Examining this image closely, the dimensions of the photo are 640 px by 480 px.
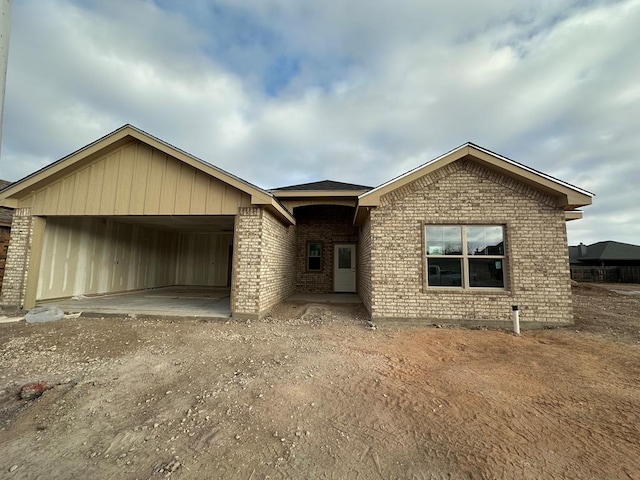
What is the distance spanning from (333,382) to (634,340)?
6418mm

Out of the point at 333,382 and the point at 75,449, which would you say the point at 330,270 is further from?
the point at 75,449

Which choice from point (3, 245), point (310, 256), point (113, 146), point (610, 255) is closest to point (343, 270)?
point (310, 256)

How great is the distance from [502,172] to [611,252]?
34.7 meters

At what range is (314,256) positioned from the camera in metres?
12.3

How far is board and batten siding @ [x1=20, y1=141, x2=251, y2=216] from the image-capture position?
7.18 meters

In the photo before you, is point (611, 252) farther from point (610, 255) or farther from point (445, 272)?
point (445, 272)

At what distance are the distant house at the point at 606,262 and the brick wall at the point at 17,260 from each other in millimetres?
34634

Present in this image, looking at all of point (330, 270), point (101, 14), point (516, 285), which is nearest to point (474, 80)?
point (516, 285)

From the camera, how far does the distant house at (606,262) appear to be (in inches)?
878

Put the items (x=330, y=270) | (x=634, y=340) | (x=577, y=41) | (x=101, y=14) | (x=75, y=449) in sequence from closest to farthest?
(x=75, y=449) → (x=634, y=340) → (x=101, y=14) → (x=577, y=41) → (x=330, y=270)

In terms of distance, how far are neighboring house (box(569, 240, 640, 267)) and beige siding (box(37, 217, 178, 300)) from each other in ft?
132

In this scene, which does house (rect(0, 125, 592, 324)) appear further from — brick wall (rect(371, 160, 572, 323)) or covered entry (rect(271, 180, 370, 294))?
covered entry (rect(271, 180, 370, 294))

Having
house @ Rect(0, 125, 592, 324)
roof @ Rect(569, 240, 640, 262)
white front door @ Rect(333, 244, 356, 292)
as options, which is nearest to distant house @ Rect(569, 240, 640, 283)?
roof @ Rect(569, 240, 640, 262)

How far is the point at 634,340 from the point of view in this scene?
5.34 metres
